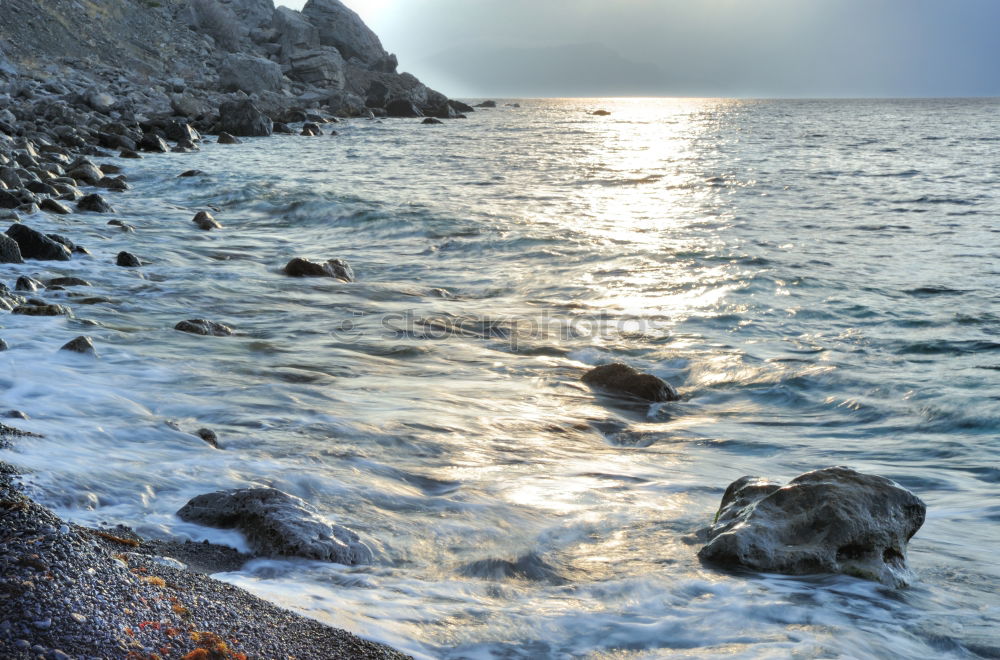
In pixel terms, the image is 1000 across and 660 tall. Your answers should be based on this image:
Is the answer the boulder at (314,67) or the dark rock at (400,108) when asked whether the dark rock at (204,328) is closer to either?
the dark rock at (400,108)

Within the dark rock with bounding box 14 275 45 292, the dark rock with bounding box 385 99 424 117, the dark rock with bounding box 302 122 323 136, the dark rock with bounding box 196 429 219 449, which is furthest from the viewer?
the dark rock with bounding box 385 99 424 117

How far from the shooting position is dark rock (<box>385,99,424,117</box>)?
54000 mm

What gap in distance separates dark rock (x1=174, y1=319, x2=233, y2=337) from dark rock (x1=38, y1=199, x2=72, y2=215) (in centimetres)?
684

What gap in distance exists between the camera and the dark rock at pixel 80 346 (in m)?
5.18

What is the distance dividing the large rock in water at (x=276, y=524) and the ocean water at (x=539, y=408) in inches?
3.1

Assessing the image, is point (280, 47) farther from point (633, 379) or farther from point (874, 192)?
point (633, 379)

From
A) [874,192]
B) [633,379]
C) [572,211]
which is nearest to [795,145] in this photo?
[874,192]

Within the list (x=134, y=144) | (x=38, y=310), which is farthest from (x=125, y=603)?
(x=134, y=144)

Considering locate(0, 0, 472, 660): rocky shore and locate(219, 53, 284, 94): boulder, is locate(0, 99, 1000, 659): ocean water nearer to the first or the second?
locate(0, 0, 472, 660): rocky shore

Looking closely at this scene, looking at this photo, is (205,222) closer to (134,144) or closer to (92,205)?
(92,205)

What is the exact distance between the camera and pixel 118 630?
5.65 ft

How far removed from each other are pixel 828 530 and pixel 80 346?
4550 millimetres

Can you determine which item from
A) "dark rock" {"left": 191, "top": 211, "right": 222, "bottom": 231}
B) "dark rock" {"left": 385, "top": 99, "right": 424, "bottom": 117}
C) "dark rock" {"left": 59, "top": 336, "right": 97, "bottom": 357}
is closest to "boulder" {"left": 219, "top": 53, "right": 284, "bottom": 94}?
"dark rock" {"left": 385, "top": 99, "right": 424, "bottom": 117}

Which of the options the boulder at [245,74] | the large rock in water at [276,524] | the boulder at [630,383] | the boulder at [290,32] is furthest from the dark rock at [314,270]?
the boulder at [290,32]
